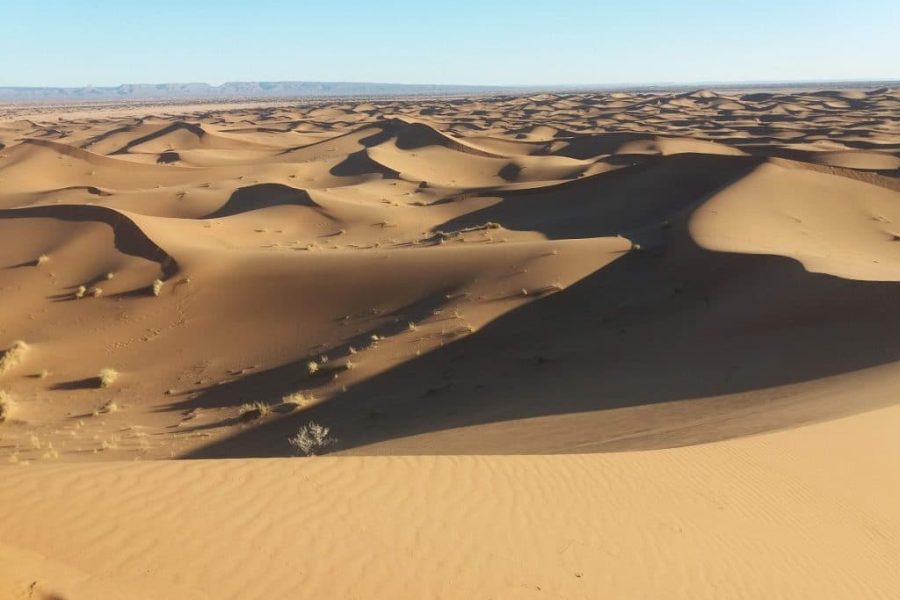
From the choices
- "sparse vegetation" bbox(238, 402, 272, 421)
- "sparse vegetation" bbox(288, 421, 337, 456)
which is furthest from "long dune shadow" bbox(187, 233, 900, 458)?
"sparse vegetation" bbox(238, 402, 272, 421)

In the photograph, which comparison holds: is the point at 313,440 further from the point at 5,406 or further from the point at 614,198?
the point at 614,198

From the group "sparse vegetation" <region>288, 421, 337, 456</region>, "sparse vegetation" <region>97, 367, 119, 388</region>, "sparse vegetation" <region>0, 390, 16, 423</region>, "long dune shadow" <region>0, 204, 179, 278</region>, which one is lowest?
"sparse vegetation" <region>97, 367, 119, 388</region>

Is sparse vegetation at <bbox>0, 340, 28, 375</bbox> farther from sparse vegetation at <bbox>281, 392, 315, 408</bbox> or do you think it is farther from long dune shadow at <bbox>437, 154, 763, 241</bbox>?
long dune shadow at <bbox>437, 154, 763, 241</bbox>

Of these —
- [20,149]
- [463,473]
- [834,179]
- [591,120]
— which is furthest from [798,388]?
[591,120]

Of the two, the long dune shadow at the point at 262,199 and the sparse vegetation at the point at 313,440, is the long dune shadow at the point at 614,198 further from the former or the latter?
the sparse vegetation at the point at 313,440

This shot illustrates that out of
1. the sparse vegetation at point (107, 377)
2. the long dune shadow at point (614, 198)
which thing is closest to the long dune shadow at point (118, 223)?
the sparse vegetation at point (107, 377)

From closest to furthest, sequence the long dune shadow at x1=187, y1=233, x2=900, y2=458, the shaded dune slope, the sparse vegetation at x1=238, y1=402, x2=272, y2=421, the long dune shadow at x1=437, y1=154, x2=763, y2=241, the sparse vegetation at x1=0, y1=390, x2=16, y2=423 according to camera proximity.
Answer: the long dune shadow at x1=187, y1=233, x2=900, y2=458
the shaded dune slope
the sparse vegetation at x1=238, y1=402, x2=272, y2=421
the sparse vegetation at x1=0, y1=390, x2=16, y2=423
the long dune shadow at x1=437, y1=154, x2=763, y2=241
